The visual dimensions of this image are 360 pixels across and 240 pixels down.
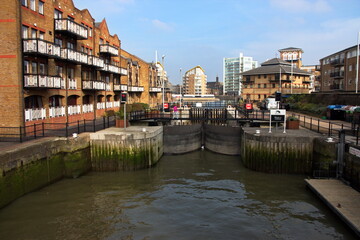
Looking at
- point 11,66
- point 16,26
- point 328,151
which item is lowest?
point 328,151

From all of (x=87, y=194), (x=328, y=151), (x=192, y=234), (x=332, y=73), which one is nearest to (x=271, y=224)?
(x=192, y=234)

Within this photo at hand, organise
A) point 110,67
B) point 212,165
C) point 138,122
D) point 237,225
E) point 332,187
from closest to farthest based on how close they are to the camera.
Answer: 1. point 237,225
2. point 332,187
3. point 212,165
4. point 138,122
5. point 110,67

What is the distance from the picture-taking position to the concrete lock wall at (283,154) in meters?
20.3

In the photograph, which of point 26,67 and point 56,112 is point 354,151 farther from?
point 56,112

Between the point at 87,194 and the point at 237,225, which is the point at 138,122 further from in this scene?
the point at 237,225

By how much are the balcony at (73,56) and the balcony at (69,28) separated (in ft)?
5.67

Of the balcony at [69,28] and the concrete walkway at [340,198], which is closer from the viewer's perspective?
the concrete walkway at [340,198]

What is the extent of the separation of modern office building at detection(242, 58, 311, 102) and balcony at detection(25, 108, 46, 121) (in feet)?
166

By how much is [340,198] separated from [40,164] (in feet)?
51.6

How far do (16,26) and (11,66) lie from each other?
2839mm

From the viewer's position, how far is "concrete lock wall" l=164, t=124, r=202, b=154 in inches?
1083

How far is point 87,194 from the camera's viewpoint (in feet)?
52.9

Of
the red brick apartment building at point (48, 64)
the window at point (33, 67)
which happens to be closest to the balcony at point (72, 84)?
the red brick apartment building at point (48, 64)

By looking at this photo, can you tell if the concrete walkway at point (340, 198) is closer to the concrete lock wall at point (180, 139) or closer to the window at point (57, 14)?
the concrete lock wall at point (180, 139)
